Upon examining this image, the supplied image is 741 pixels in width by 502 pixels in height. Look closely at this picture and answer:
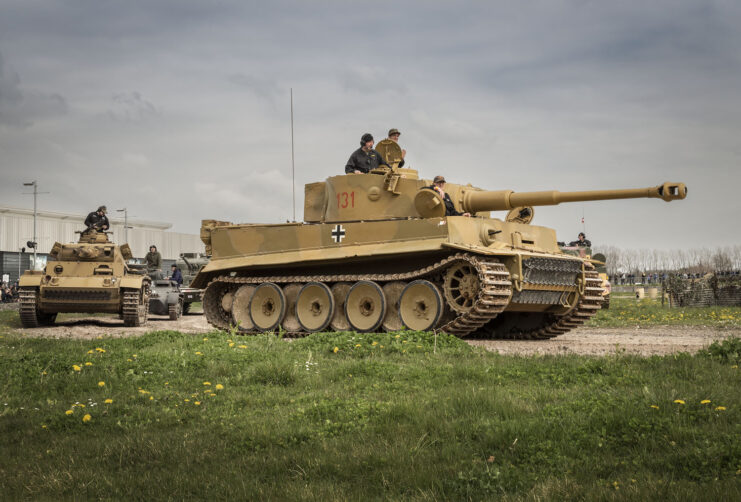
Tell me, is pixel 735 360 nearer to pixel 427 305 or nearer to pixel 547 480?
pixel 547 480

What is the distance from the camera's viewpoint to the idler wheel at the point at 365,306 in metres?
16.7

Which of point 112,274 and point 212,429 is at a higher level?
point 112,274

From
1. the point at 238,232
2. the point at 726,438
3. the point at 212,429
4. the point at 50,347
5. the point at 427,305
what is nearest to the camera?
the point at 726,438

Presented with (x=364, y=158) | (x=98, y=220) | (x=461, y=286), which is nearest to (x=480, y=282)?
(x=461, y=286)

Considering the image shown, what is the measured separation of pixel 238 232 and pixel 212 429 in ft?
42.2

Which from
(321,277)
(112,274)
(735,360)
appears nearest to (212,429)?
(735,360)

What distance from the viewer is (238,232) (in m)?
19.5

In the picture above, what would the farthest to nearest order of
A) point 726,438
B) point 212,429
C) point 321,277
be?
point 321,277, point 212,429, point 726,438

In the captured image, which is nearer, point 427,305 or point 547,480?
point 547,480

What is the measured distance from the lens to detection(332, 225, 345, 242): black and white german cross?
57.2ft

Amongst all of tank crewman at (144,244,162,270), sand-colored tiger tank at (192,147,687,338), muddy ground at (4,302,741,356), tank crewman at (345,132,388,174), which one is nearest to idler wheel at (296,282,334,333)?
sand-colored tiger tank at (192,147,687,338)

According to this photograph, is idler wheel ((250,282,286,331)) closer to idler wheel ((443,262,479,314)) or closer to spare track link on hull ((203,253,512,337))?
spare track link on hull ((203,253,512,337))

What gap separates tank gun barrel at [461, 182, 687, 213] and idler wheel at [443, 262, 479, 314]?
76.3 inches

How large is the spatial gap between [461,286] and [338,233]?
3379mm
